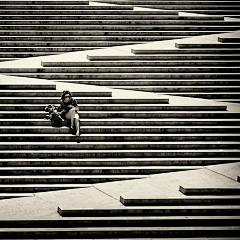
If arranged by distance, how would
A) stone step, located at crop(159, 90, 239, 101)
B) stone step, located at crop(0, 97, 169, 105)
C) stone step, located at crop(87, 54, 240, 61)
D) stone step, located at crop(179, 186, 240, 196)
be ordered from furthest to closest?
stone step, located at crop(87, 54, 240, 61), stone step, located at crop(159, 90, 239, 101), stone step, located at crop(0, 97, 169, 105), stone step, located at crop(179, 186, 240, 196)

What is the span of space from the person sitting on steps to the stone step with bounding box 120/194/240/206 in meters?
2.42

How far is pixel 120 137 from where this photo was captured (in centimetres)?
1113

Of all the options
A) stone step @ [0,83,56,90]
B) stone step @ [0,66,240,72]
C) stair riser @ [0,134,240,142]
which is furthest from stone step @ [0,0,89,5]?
stair riser @ [0,134,240,142]

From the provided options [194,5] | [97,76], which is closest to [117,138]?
[97,76]

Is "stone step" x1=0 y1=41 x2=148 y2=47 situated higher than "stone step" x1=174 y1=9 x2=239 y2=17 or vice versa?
"stone step" x1=174 y1=9 x2=239 y2=17

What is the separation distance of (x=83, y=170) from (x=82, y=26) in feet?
19.1

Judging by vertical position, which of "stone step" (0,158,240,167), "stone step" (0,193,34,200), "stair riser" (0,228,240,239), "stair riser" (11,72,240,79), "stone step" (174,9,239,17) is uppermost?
"stone step" (174,9,239,17)

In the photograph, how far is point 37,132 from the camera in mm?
11141

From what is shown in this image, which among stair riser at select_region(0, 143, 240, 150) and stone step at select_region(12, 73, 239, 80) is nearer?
stair riser at select_region(0, 143, 240, 150)

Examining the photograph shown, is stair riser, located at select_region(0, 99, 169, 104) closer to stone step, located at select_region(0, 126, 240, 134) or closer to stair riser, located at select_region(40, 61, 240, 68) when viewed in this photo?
stone step, located at select_region(0, 126, 240, 134)

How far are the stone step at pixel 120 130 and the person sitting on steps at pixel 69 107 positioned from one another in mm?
236

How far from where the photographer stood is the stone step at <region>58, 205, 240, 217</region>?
887cm

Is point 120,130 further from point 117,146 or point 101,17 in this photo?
point 101,17

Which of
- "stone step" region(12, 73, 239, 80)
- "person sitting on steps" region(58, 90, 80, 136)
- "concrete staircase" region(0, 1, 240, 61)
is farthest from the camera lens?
"concrete staircase" region(0, 1, 240, 61)
